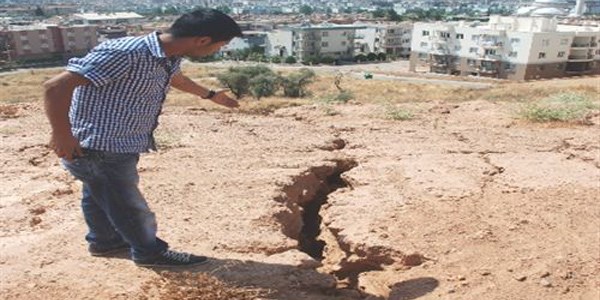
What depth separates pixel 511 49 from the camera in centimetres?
4034

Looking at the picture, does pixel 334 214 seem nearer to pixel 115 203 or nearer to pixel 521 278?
pixel 521 278

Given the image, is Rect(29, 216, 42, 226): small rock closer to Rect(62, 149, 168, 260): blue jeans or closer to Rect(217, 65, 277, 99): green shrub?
Rect(62, 149, 168, 260): blue jeans

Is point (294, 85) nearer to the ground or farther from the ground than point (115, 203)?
nearer to the ground

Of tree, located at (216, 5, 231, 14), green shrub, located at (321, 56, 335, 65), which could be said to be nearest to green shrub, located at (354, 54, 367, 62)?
green shrub, located at (321, 56, 335, 65)

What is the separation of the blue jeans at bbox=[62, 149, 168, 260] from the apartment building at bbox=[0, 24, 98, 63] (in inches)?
2162

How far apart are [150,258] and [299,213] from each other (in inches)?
59.5

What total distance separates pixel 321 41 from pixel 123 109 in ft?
183

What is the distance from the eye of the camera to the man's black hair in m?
2.61

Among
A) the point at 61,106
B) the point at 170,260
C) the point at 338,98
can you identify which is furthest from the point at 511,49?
the point at 61,106

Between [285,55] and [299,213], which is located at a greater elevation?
[299,213]

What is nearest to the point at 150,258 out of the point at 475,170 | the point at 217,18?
the point at 217,18

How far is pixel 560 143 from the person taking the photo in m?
5.90

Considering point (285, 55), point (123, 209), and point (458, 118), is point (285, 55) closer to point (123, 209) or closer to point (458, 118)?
point (458, 118)

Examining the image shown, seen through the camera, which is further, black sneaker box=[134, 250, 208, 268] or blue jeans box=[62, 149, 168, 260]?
black sneaker box=[134, 250, 208, 268]
